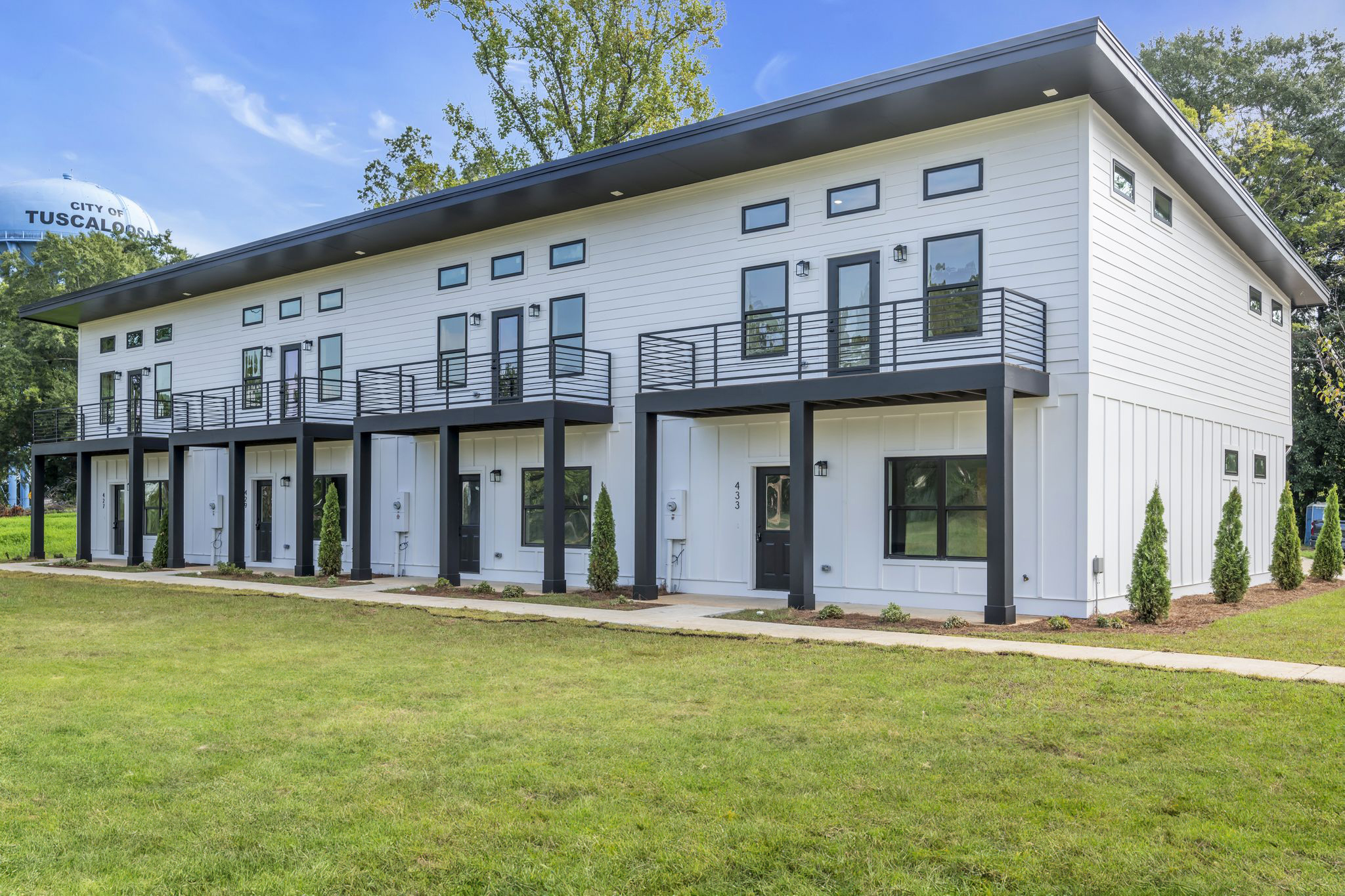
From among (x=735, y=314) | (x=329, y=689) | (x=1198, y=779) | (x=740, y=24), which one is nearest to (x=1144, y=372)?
(x=735, y=314)

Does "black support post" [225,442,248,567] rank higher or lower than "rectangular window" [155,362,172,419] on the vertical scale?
lower

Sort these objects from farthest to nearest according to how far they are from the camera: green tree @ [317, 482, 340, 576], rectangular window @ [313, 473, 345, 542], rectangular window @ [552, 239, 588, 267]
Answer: rectangular window @ [313, 473, 345, 542]
green tree @ [317, 482, 340, 576]
rectangular window @ [552, 239, 588, 267]

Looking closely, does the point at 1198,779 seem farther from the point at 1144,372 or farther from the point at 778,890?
the point at 1144,372

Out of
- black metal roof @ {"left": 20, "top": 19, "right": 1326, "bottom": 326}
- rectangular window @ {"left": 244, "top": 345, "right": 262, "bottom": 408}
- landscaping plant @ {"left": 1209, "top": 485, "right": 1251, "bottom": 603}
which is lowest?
landscaping plant @ {"left": 1209, "top": 485, "right": 1251, "bottom": 603}

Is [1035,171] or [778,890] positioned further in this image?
[1035,171]

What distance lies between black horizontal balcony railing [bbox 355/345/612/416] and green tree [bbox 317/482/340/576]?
1.96 m

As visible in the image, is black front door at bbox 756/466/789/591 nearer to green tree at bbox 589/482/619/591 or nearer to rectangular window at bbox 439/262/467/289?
green tree at bbox 589/482/619/591

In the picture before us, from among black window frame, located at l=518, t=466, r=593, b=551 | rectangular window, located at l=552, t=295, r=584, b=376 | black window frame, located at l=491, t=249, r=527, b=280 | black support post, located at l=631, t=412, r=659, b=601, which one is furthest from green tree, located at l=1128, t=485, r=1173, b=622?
black window frame, located at l=491, t=249, r=527, b=280

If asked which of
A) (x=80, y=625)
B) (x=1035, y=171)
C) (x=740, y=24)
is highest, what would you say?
(x=740, y=24)

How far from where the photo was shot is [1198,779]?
5.69 metres

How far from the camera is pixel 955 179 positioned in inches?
569

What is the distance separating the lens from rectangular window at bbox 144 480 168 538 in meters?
27.5

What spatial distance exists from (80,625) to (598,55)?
72.9ft

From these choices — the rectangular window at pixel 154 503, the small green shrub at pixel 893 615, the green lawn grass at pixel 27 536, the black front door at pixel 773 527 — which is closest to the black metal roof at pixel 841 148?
the black front door at pixel 773 527
